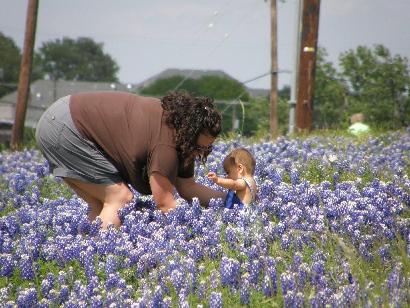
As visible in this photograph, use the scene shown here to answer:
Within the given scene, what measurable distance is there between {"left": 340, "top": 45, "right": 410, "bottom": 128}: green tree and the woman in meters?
16.2

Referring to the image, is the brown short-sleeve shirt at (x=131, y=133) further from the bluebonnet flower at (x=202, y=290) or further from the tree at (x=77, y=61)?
the tree at (x=77, y=61)

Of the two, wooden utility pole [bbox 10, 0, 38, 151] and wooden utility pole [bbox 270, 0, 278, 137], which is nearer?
wooden utility pole [bbox 10, 0, 38, 151]

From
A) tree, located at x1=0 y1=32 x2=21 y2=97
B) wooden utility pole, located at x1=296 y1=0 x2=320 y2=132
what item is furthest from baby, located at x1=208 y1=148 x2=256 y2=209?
tree, located at x1=0 y1=32 x2=21 y2=97

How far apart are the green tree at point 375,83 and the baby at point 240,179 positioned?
621 inches

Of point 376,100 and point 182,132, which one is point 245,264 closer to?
point 182,132

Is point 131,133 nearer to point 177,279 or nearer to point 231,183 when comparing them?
point 231,183

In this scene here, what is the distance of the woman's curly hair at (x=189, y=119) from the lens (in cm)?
530

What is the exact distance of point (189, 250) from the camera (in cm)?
474

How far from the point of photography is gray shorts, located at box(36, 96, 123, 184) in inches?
224

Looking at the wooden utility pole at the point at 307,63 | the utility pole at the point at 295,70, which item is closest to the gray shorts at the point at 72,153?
the wooden utility pole at the point at 307,63

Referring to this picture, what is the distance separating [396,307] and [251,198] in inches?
95.1

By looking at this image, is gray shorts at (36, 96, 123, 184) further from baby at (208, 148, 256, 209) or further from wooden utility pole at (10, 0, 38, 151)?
wooden utility pole at (10, 0, 38, 151)

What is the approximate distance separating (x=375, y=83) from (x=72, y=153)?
72.8 feet

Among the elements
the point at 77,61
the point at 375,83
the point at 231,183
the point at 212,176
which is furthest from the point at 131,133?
the point at 77,61
